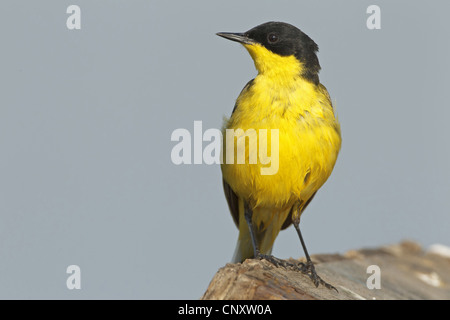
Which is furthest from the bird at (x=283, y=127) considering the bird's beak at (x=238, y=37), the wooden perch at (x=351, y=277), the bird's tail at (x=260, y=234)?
the wooden perch at (x=351, y=277)

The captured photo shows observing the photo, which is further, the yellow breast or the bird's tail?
the bird's tail

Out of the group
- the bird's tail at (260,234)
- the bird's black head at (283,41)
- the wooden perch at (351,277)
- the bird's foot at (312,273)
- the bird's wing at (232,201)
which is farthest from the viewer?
the bird's tail at (260,234)

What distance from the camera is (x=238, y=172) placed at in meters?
5.23

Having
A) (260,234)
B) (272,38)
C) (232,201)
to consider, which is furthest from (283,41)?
(260,234)

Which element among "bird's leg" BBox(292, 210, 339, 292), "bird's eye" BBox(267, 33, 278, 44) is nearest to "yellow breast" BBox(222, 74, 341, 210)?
"bird's eye" BBox(267, 33, 278, 44)

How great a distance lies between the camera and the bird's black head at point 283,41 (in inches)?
213

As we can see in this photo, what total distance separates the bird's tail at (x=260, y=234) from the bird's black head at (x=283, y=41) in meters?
1.23

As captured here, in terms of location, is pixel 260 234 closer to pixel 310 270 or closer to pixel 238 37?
pixel 310 270

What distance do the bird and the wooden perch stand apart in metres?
0.32

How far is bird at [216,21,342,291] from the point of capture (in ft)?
16.4

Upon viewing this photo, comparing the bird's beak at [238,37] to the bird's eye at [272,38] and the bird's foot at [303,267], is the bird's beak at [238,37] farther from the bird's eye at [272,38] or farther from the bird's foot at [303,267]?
the bird's foot at [303,267]

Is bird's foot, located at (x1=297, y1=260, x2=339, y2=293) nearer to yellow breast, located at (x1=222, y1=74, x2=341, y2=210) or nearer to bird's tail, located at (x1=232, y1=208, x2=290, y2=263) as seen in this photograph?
yellow breast, located at (x1=222, y1=74, x2=341, y2=210)
